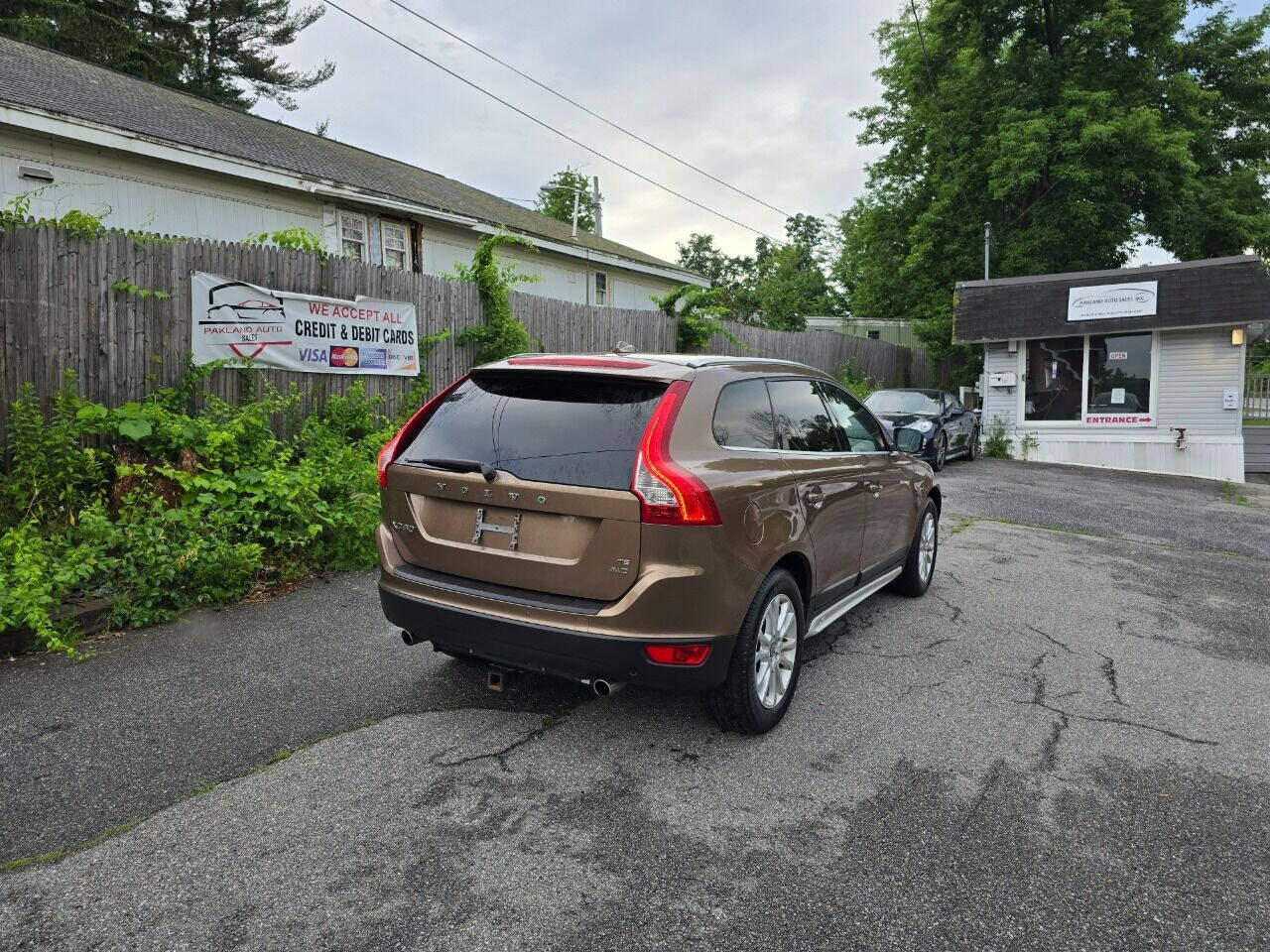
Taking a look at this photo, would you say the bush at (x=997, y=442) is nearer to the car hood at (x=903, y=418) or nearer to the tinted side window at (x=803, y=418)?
the car hood at (x=903, y=418)

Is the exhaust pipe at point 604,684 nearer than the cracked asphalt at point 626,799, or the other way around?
the cracked asphalt at point 626,799

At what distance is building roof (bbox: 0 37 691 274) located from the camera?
36.7 ft

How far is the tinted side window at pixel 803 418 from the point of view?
4246 millimetres

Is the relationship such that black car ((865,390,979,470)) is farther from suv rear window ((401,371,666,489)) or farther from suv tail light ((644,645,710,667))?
suv tail light ((644,645,710,667))

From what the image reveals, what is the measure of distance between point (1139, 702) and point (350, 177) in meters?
14.5

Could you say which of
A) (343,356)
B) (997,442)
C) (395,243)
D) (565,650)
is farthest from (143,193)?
(997,442)

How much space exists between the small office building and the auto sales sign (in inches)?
555

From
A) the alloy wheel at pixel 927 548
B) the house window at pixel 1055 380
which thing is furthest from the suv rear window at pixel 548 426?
the house window at pixel 1055 380

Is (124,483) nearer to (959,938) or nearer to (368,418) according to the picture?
(368,418)

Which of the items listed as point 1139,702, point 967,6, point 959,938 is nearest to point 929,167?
point 967,6

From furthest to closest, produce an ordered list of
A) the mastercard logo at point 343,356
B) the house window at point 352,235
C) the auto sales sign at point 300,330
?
the house window at point 352,235
the mastercard logo at point 343,356
the auto sales sign at point 300,330

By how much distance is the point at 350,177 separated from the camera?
14680 millimetres

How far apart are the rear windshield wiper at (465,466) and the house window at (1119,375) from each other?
57.6ft

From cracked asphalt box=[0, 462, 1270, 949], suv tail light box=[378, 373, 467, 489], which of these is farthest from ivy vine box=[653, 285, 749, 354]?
suv tail light box=[378, 373, 467, 489]
